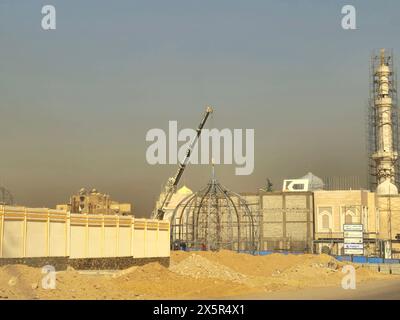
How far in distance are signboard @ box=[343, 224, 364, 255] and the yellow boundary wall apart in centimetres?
1511

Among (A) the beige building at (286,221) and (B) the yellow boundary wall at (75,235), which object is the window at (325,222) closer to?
(A) the beige building at (286,221)

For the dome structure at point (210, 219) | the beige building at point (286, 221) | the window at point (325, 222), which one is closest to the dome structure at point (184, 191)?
the beige building at point (286, 221)

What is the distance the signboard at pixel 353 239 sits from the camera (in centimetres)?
5044

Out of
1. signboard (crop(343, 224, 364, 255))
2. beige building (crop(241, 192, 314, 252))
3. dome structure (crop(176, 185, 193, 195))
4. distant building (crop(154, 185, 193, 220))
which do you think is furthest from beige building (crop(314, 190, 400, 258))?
signboard (crop(343, 224, 364, 255))

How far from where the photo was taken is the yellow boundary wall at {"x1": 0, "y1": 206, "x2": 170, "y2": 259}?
29609 millimetres

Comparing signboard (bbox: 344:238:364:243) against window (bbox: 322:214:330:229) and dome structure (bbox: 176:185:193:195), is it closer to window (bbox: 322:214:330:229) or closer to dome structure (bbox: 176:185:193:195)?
window (bbox: 322:214:330:229)

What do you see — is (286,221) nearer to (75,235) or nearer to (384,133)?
(384,133)

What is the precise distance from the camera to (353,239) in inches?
1999

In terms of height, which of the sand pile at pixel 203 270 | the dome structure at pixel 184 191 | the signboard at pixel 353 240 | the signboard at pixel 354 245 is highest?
the dome structure at pixel 184 191

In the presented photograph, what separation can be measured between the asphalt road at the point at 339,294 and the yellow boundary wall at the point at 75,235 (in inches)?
403

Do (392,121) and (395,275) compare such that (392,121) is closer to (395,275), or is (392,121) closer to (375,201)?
(375,201)

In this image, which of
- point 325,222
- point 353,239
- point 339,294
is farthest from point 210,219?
point 339,294

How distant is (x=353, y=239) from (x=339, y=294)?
21845 mm
